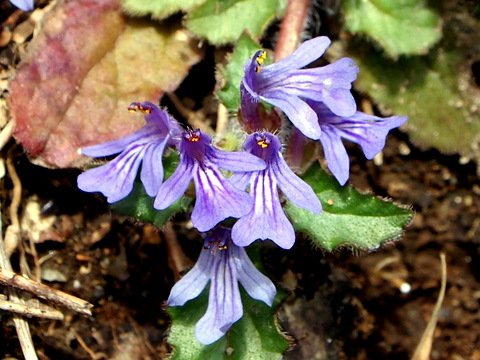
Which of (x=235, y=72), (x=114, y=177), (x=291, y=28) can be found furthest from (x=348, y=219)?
(x=291, y=28)

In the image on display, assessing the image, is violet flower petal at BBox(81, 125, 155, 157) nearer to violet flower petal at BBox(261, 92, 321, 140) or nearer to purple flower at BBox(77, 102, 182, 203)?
purple flower at BBox(77, 102, 182, 203)

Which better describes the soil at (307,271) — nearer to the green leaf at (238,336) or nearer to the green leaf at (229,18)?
the green leaf at (238,336)

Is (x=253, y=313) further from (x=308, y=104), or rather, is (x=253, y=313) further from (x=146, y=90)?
(x=146, y=90)

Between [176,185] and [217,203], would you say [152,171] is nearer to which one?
[176,185]

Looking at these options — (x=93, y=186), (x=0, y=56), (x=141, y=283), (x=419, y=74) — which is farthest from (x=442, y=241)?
(x=0, y=56)

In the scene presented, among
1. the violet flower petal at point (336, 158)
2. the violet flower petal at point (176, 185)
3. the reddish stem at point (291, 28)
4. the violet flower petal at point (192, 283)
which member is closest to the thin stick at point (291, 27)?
the reddish stem at point (291, 28)

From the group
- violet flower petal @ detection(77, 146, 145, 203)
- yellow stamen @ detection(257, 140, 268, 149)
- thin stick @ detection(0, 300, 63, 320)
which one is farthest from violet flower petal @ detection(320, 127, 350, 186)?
thin stick @ detection(0, 300, 63, 320)
